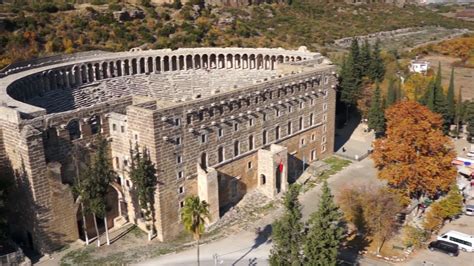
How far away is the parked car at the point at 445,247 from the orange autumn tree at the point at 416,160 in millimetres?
7494

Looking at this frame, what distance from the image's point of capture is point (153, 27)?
364ft

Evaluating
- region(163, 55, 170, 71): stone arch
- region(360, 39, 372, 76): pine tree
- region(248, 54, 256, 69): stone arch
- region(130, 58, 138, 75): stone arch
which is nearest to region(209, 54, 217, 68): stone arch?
region(248, 54, 256, 69): stone arch

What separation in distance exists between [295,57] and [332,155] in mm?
15681

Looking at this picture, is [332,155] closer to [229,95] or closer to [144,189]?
[229,95]

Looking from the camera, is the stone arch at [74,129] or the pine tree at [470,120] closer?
the stone arch at [74,129]

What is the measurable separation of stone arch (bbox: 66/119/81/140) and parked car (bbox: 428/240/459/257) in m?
31.3

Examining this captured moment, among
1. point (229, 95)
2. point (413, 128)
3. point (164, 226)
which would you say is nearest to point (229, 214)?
point (164, 226)

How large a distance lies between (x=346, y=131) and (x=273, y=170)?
28.0 m

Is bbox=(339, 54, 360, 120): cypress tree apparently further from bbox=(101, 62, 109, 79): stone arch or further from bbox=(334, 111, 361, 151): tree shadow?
bbox=(101, 62, 109, 79): stone arch

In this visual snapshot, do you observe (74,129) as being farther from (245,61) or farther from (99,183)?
(245,61)

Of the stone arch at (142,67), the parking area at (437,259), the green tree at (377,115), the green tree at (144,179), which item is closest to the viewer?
the parking area at (437,259)

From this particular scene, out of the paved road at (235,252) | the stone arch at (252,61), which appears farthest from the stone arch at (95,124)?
the stone arch at (252,61)

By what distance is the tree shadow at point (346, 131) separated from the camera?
7200 cm

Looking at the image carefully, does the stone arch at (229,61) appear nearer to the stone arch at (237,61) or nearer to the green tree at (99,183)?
the stone arch at (237,61)
